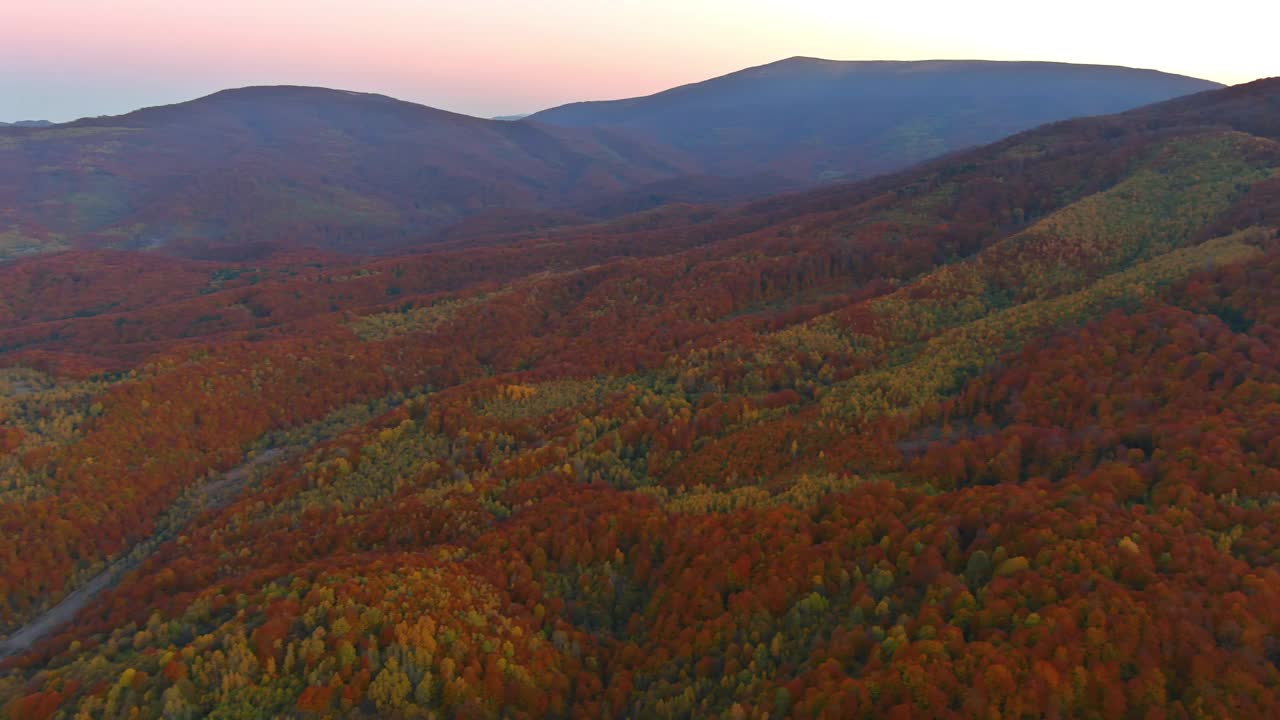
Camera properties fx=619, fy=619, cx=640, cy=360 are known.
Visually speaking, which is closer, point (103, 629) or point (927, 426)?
point (103, 629)

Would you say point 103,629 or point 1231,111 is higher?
point 1231,111

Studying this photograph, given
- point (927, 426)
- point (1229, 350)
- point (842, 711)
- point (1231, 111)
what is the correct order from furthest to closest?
point (1231, 111) → point (927, 426) → point (1229, 350) → point (842, 711)

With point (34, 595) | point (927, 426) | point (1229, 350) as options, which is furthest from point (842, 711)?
point (34, 595)

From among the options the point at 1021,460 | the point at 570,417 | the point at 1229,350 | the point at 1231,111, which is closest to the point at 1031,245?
the point at 1229,350

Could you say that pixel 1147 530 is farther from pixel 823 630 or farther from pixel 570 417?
pixel 570 417

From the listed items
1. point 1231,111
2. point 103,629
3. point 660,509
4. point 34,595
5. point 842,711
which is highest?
point 1231,111

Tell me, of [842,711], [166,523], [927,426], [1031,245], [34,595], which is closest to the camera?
[842,711]
